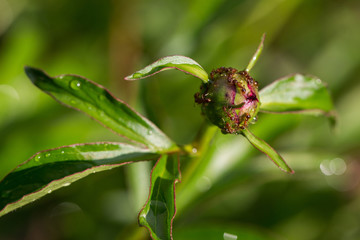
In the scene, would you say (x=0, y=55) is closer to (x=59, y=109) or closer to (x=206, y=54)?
(x=59, y=109)

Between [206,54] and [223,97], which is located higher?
[206,54]

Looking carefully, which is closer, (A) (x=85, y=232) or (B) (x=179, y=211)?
(B) (x=179, y=211)

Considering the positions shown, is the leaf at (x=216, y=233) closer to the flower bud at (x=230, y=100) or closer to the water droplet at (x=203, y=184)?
the water droplet at (x=203, y=184)

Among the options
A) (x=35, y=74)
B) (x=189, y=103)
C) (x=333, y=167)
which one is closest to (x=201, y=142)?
(x=35, y=74)

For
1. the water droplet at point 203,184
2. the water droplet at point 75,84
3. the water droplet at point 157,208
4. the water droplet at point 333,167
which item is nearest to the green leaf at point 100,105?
the water droplet at point 75,84

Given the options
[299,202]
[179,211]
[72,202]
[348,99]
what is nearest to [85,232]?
[72,202]

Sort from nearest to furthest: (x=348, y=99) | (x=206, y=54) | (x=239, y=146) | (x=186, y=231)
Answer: (x=186, y=231) < (x=239, y=146) < (x=206, y=54) < (x=348, y=99)
